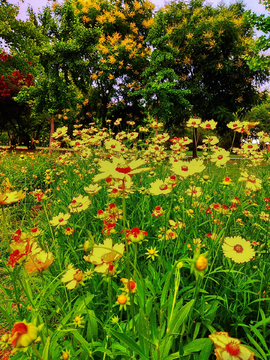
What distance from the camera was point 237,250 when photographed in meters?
0.82

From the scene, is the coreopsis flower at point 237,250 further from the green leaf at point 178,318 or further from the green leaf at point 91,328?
the green leaf at point 91,328

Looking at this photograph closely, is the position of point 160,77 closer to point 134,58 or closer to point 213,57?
point 134,58

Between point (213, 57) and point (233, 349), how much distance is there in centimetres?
1368

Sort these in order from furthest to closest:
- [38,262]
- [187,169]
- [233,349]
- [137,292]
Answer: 1. [187,169]
2. [137,292]
3. [38,262]
4. [233,349]

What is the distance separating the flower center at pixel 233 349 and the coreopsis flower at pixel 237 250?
392 millimetres

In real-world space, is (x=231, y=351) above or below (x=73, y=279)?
above

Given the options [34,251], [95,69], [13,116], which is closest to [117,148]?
[34,251]

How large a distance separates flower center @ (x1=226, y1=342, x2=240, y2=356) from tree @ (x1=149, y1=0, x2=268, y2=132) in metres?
11.8

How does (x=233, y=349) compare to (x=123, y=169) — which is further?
(x=123, y=169)

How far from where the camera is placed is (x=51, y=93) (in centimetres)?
880

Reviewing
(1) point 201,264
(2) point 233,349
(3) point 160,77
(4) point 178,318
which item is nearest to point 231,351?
(2) point 233,349

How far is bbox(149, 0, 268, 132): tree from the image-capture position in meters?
10.7

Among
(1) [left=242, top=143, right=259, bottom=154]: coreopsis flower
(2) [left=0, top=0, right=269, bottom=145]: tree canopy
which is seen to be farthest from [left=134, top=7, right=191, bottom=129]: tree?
(1) [left=242, top=143, right=259, bottom=154]: coreopsis flower

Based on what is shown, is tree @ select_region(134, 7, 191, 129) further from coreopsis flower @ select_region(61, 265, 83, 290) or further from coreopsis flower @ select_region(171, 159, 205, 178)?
coreopsis flower @ select_region(61, 265, 83, 290)
